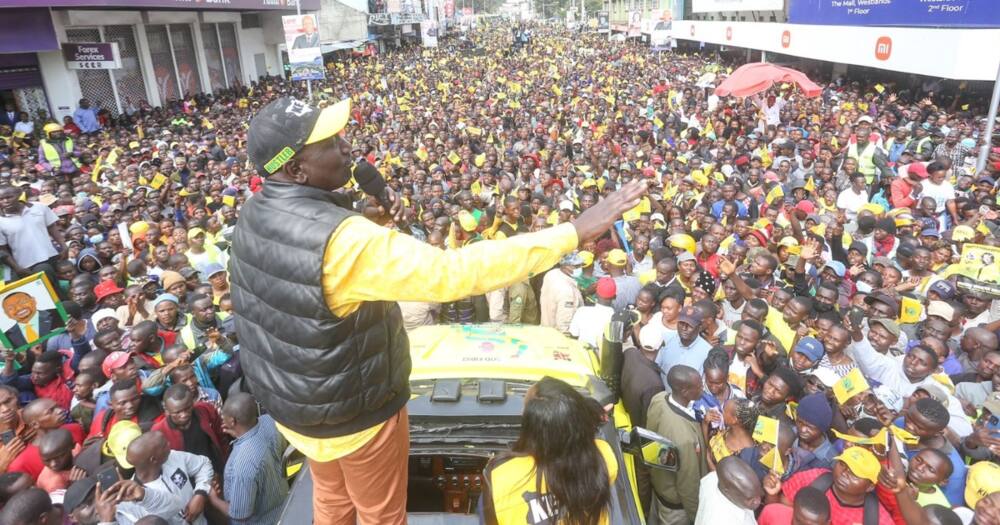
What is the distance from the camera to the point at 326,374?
1.67 meters

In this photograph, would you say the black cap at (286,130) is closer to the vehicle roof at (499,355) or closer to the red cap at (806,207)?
the vehicle roof at (499,355)

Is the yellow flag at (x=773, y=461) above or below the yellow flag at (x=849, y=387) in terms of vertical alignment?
below

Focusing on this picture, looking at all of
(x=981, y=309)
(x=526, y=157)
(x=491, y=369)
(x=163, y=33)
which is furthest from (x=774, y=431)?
(x=163, y=33)

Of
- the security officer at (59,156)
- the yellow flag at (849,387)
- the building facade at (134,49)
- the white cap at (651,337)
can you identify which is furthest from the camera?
the building facade at (134,49)

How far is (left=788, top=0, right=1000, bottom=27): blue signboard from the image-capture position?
47.8ft

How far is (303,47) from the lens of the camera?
13242mm

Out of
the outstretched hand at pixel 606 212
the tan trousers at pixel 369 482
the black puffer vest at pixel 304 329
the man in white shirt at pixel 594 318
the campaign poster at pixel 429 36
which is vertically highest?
the campaign poster at pixel 429 36

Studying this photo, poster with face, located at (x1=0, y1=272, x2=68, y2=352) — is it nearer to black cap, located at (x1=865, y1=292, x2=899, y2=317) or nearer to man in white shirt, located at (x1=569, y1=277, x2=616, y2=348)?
man in white shirt, located at (x1=569, y1=277, x2=616, y2=348)

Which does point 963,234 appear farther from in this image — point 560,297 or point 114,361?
point 114,361

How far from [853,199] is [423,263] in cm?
838

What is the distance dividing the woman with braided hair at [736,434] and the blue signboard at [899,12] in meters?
16.1

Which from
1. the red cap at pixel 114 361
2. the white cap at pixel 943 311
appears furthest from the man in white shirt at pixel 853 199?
the red cap at pixel 114 361

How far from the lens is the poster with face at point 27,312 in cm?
435

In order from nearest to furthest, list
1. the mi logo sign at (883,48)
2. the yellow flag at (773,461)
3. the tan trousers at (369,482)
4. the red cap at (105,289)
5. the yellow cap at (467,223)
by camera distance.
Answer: the tan trousers at (369,482) → the yellow flag at (773,461) → the red cap at (105,289) → the yellow cap at (467,223) → the mi logo sign at (883,48)
